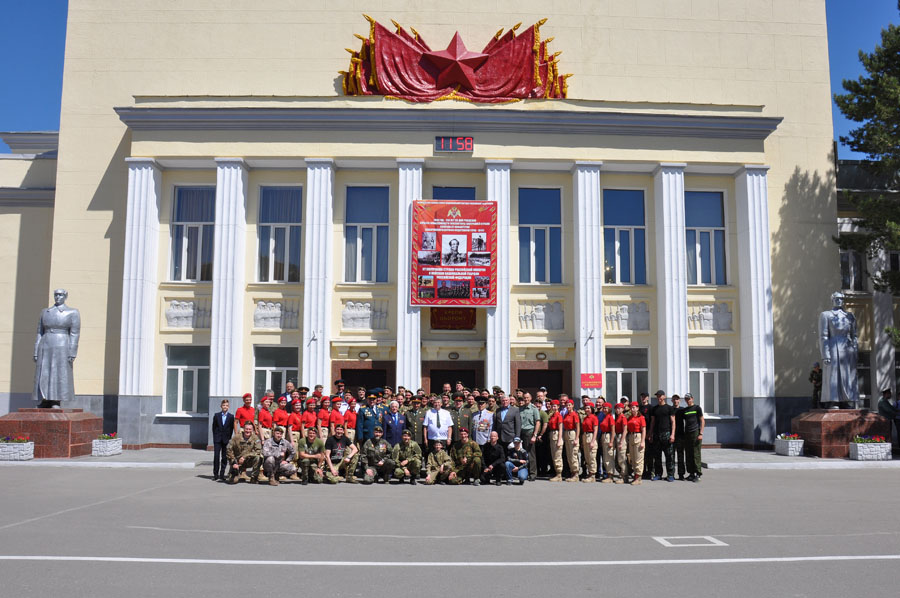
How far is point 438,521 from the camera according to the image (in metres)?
10.0

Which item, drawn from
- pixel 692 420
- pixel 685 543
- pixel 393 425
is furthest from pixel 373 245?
pixel 685 543

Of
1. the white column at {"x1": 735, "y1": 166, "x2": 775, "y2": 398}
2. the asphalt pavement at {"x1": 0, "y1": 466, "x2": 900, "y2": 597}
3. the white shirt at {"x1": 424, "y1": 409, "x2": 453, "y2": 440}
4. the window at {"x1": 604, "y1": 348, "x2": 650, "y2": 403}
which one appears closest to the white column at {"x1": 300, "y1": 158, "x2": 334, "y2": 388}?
the white shirt at {"x1": 424, "y1": 409, "x2": 453, "y2": 440}

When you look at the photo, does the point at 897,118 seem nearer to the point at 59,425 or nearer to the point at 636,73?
the point at 636,73

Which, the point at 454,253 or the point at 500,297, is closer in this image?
the point at 500,297

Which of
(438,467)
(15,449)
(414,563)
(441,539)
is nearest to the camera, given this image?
(414,563)

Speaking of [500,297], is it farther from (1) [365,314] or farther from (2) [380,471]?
(2) [380,471]

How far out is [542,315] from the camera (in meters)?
21.7

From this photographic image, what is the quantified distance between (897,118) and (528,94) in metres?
9.96

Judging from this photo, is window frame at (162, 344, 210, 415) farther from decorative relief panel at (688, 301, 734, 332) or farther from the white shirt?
decorative relief panel at (688, 301, 734, 332)

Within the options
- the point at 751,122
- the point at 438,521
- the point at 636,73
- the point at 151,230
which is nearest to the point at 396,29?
the point at 636,73

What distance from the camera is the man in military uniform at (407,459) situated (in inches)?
566

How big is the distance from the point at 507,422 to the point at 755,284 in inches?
410

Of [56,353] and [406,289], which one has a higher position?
[406,289]

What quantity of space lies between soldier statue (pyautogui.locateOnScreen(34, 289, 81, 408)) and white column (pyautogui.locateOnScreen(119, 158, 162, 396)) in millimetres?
1826
